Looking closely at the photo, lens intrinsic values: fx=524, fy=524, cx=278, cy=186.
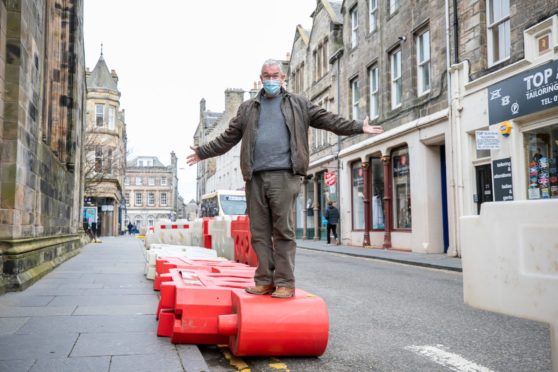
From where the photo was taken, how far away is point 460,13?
49.1 ft

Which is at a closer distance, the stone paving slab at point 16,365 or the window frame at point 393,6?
the stone paving slab at point 16,365

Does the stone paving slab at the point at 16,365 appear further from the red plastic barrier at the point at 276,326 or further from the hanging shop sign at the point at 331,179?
the hanging shop sign at the point at 331,179

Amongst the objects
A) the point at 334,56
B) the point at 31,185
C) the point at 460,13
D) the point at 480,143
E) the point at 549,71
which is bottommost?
the point at 31,185

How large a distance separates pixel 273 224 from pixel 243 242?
5.45m

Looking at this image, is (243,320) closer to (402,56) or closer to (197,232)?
(197,232)

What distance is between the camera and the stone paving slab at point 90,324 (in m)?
4.52

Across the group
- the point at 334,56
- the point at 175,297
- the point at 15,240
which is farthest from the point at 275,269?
the point at 334,56

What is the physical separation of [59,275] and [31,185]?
6.47 ft

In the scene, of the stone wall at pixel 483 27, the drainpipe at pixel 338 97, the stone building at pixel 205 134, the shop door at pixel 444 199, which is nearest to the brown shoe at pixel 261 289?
the stone wall at pixel 483 27

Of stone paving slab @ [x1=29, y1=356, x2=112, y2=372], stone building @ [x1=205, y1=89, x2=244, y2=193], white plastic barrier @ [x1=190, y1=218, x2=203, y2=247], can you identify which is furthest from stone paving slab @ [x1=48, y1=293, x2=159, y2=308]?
stone building @ [x1=205, y1=89, x2=244, y2=193]

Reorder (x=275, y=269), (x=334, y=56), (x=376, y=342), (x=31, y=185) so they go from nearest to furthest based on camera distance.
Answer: (x=275, y=269) < (x=376, y=342) < (x=31, y=185) < (x=334, y=56)

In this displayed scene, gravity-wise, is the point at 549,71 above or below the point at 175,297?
above

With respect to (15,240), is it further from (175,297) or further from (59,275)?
(175,297)

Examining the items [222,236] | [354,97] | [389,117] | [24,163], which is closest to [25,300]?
[24,163]
